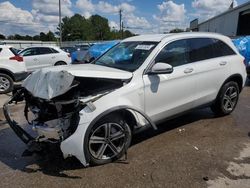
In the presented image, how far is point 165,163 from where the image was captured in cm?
416

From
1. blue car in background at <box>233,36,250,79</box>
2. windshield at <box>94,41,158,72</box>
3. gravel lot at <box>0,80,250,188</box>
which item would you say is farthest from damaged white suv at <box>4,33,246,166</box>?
blue car in background at <box>233,36,250,79</box>

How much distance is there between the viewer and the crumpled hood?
370 centimetres

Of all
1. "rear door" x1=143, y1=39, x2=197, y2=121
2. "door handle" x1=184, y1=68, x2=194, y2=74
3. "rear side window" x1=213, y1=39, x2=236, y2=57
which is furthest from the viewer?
"rear side window" x1=213, y1=39, x2=236, y2=57

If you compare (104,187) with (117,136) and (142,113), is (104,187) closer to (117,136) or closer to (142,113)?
(117,136)

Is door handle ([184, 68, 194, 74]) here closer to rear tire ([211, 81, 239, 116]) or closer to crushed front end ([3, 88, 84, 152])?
rear tire ([211, 81, 239, 116])

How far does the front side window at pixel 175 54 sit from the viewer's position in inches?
188

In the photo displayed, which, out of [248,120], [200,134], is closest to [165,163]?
[200,134]

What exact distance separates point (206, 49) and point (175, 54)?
0.94m

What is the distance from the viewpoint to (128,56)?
199 inches

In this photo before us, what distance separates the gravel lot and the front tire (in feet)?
0.47

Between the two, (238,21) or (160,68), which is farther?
(238,21)

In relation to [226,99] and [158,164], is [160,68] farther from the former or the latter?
[226,99]

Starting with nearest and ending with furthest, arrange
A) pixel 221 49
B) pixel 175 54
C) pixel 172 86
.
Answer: pixel 172 86, pixel 175 54, pixel 221 49

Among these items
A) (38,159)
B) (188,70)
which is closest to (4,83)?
(38,159)
